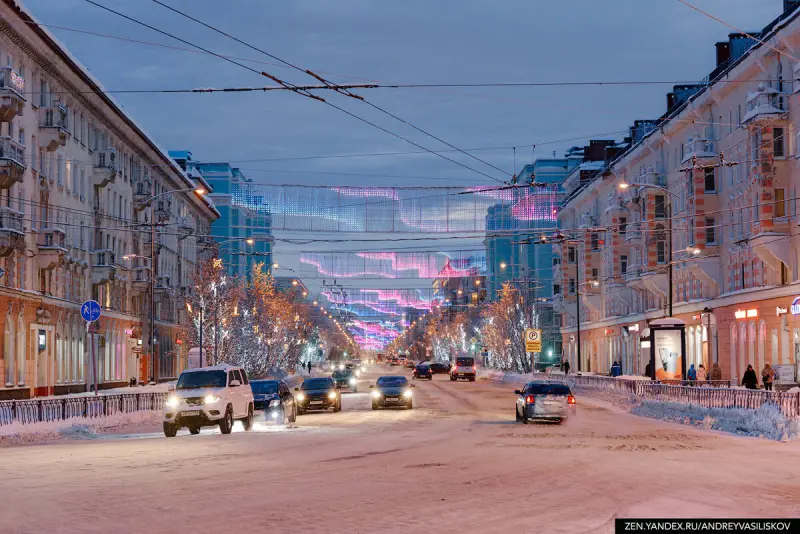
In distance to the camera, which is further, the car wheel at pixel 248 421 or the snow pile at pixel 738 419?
the car wheel at pixel 248 421

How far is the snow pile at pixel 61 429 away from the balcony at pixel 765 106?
102ft

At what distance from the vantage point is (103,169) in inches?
2680

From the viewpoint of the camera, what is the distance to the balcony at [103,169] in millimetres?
68125

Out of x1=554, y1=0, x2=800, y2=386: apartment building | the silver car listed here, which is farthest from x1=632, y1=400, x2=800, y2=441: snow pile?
x1=554, y1=0, x2=800, y2=386: apartment building

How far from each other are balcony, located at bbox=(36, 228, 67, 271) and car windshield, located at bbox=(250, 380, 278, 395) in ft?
60.3

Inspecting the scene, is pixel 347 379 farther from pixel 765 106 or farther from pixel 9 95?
pixel 9 95

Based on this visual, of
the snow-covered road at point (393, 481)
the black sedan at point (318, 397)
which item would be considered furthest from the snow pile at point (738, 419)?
the black sedan at point (318, 397)

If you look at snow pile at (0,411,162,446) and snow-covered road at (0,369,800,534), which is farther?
snow pile at (0,411,162,446)

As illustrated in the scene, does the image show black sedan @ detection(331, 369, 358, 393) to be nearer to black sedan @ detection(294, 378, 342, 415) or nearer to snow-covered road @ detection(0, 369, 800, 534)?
black sedan @ detection(294, 378, 342, 415)

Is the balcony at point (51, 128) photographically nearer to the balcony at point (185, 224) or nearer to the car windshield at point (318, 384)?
the car windshield at point (318, 384)

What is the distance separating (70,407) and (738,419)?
1987 centimetres

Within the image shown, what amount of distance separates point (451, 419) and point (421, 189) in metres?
19.5

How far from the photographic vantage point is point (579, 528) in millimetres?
13734

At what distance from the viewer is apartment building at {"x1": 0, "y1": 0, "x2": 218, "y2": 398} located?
5044 centimetres
